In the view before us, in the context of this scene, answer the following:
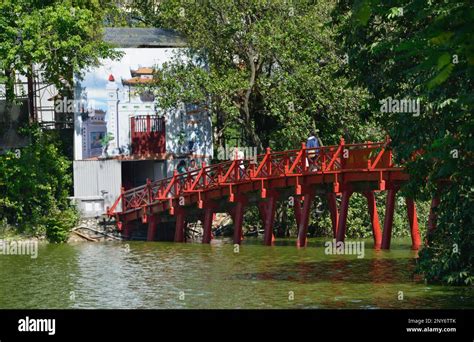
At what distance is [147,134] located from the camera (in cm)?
5225

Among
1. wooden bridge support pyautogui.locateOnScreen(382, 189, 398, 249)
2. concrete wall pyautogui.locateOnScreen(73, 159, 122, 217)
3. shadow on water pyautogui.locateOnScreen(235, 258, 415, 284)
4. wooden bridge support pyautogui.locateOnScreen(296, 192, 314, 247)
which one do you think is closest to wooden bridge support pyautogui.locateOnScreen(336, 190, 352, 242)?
wooden bridge support pyautogui.locateOnScreen(382, 189, 398, 249)

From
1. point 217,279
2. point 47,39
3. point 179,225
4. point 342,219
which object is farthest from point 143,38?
point 217,279

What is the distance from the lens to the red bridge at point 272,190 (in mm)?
40438

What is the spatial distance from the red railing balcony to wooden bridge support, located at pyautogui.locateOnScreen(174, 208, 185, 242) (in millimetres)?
5875

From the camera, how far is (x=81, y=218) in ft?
163

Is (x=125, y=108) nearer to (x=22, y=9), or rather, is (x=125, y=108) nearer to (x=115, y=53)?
(x=115, y=53)

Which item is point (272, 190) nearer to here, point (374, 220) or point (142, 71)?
point (374, 220)

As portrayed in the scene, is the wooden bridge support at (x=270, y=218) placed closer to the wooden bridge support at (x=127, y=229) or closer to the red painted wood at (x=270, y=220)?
the red painted wood at (x=270, y=220)

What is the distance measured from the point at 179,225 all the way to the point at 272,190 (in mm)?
4944

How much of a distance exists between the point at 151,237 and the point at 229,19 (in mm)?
9640

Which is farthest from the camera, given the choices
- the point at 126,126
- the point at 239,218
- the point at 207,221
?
the point at 126,126

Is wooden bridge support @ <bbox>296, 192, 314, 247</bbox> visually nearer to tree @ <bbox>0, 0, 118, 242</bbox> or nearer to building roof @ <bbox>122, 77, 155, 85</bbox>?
tree @ <bbox>0, 0, 118, 242</bbox>

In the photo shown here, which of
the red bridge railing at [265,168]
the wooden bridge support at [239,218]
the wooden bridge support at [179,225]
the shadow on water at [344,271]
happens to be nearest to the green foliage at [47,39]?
the red bridge railing at [265,168]
